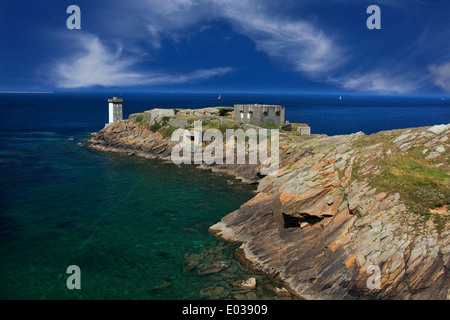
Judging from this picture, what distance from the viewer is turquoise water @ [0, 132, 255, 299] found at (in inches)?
927

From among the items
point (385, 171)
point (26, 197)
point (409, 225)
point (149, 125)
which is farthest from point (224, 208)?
point (149, 125)

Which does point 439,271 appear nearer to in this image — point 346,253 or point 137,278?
point 346,253

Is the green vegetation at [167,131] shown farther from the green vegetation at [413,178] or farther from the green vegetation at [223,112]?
the green vegetation at [413,178]

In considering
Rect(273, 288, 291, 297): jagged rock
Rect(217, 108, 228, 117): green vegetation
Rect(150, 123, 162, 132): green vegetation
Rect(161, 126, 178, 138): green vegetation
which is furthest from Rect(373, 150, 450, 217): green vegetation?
Rect(217, 108, 228, 117): green vegetation

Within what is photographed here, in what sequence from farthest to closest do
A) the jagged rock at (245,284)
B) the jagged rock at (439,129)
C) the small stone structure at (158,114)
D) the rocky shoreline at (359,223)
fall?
1. the small stone structure at (158,114)
2. the jagged rock at (439,129)
3. the jagged rock at (245,284)
4. the rocky shoreline at (359,223)

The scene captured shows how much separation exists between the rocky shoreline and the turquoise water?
4.69 meters

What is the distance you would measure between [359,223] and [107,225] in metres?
23.6

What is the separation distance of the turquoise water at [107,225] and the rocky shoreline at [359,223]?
4.69m

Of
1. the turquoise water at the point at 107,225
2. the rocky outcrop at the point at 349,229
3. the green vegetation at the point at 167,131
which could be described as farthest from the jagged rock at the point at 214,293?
the green vegetation at the point at 167,131

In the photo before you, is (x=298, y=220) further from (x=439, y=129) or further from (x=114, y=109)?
(x=114, y=109)

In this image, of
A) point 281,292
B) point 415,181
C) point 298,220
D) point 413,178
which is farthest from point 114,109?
point 415,181

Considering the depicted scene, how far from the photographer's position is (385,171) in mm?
26562

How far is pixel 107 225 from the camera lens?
3319cm

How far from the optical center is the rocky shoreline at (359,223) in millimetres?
20422
